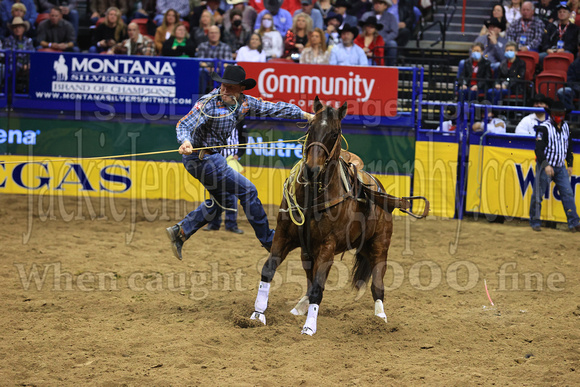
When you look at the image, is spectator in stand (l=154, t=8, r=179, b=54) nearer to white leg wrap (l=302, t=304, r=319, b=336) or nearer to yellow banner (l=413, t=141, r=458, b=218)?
yellow banner (l=413, t=141, r=458, b=218)

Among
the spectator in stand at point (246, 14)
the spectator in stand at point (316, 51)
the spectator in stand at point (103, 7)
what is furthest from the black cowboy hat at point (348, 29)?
the spectator in stand at point (103, 7)

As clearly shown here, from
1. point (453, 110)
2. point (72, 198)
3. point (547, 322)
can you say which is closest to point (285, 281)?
point (547, 322)

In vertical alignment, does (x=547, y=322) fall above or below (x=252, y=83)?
below

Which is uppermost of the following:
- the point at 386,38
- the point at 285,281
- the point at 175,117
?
the point at 386,38

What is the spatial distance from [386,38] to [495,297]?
7649mm

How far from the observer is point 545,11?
46.1ft

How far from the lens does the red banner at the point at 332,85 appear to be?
1084 cm

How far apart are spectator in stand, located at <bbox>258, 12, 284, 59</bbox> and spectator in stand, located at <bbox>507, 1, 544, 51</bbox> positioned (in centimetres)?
447

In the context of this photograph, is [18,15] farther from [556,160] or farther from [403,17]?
[556,160]

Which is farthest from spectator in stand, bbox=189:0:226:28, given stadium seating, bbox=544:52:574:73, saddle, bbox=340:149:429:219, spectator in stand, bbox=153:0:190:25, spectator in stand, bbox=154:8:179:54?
saddle, bbox=340:149:429:219

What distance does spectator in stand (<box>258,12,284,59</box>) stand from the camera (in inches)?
497

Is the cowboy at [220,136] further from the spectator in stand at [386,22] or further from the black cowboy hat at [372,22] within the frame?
the spectator in stand at [386,22]

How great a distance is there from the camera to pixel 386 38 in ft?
44.6

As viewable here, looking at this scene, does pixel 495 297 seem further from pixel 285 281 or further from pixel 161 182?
pixel 161 182
